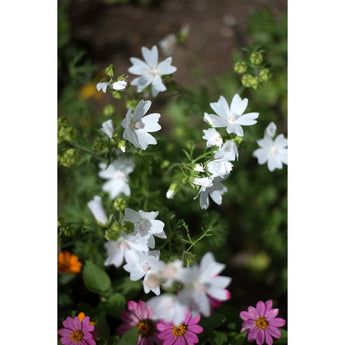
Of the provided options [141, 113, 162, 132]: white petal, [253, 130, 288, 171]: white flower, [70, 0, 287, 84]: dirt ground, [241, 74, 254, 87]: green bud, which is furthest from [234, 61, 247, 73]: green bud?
[70, 0, 287, 84]: dirt ground

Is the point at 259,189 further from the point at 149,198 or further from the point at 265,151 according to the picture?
the point at 149,198

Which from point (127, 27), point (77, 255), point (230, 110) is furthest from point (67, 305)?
point (127, 27)

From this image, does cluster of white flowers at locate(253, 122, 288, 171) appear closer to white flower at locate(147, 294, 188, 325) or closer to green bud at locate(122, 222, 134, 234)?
green bud at locate(122, 222, 134, 234)

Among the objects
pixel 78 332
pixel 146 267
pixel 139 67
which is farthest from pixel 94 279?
pixel 139 67

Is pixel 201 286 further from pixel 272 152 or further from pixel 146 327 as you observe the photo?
pixel 272 152

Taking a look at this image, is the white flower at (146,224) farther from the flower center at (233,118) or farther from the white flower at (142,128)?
the flower center at (233,118)

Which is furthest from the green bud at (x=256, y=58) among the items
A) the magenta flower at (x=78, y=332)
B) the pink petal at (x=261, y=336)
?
the magenta flower at (x=78, y=332)
